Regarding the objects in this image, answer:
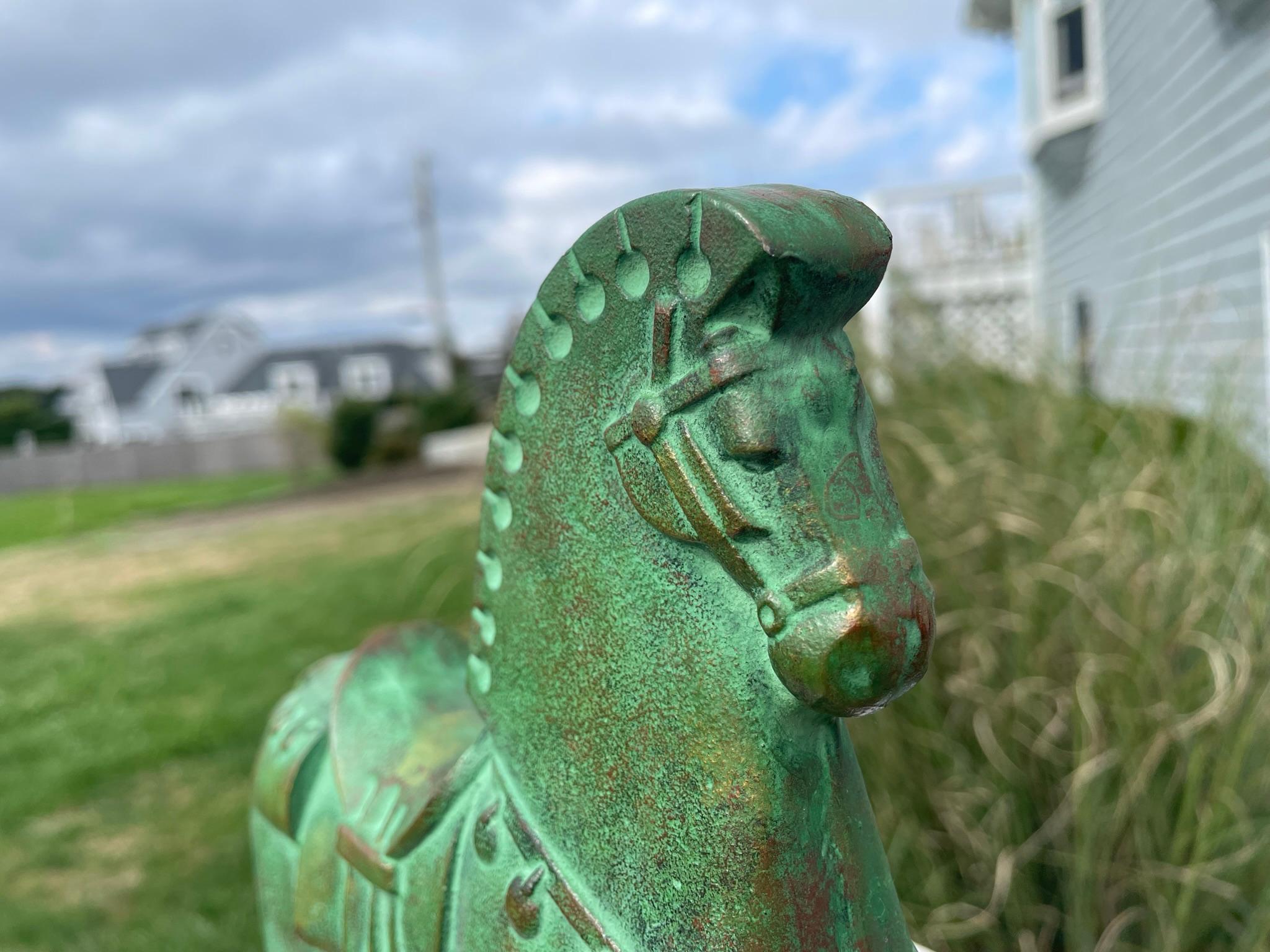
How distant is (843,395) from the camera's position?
0.84 m

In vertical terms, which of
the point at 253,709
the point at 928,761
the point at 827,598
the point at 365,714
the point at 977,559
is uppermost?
the point at 827,598

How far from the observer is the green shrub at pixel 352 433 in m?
17.9

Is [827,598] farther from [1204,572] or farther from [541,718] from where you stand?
[1204,572]

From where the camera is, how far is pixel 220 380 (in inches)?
1554

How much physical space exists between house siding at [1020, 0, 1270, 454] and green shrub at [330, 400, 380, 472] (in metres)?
13.2

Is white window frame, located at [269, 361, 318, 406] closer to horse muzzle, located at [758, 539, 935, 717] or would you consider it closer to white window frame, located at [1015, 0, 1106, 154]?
white window frame, located at [1015, 0, 1106, 154]

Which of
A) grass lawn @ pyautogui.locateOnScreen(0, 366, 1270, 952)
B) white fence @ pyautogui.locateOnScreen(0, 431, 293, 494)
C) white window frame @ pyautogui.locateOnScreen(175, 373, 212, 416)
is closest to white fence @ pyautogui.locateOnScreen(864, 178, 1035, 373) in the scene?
grass lawn @ pyautogui.locateOnScreen(0, 366, 1270, 952)

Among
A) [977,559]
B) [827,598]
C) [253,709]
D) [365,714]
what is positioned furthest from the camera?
[253,709]

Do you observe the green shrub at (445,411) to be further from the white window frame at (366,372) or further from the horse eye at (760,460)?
the white window frame at (366,372)

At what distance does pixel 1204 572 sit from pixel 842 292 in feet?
6.10

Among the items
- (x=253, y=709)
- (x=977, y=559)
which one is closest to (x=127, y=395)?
(x=253, y=709)

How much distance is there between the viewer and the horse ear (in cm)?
77

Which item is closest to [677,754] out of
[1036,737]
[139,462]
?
[1036,737]

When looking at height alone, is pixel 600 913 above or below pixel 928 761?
above
